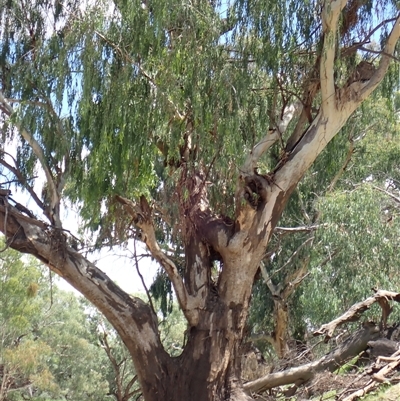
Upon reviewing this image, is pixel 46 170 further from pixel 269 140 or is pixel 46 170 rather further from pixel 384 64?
pixel 384 64

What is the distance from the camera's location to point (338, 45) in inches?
247

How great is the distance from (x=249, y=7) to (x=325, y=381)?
3.68 m

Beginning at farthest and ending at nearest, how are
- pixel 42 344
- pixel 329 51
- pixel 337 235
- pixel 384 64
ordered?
pixel 42 344 → pixel 337 235 → pixel 384 64 → pixel 329 51

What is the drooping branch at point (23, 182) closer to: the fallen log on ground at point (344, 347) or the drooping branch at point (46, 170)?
the drooping branch at point (46, 170)

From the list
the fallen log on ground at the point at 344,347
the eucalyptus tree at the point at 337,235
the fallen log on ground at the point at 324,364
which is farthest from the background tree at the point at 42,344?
the eucalyptus tree at the point at 337,235

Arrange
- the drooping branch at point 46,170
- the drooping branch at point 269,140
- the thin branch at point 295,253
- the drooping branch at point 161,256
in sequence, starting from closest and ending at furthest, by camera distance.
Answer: the drooping branch at point 46,170
the drooping branch at point 161,256
the drooping branch at point 269,140
the thin branch at point 295,253

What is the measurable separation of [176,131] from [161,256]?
1.27 m

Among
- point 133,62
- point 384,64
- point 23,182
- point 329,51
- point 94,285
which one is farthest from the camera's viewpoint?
point 384,64

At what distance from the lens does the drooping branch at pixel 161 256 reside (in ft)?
20.2

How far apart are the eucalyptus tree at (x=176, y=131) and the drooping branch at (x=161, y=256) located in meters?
0.02

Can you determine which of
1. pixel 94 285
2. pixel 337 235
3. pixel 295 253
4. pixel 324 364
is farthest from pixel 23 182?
pixel 295 253

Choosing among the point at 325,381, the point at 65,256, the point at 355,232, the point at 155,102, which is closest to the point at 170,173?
the point at 155,102

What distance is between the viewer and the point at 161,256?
6348 millimetres

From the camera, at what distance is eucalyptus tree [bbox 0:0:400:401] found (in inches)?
226
